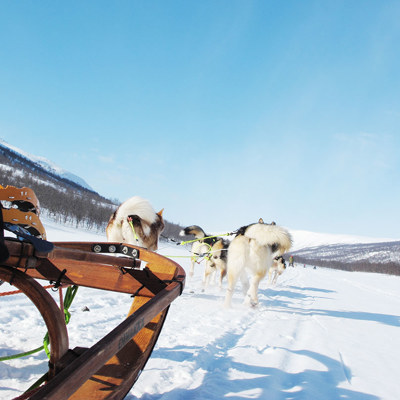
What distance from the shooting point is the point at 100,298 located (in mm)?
4625

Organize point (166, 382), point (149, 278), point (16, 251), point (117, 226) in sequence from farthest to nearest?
1. point (117, 226)
2. point (166, 382)
3. point (149, 278)
4. point (16, 251)

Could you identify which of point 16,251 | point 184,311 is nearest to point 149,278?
point 16,251

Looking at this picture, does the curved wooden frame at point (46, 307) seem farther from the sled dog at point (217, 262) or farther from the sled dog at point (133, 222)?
the sled dog at point (217, 262)

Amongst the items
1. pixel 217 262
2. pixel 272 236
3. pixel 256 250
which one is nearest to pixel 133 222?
pixel 256 250

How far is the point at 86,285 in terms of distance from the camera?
1840 millimetres

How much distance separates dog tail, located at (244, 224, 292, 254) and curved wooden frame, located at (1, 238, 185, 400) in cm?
385

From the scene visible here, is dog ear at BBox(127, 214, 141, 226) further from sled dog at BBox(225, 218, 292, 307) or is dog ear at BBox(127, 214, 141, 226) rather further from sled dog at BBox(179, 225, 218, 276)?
sled dog at BBox(179, 225, 218, 276)

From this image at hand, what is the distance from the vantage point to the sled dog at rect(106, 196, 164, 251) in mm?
5113

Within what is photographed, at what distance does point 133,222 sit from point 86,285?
3.37m

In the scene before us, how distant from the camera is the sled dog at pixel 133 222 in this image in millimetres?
5113

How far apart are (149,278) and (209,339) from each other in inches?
66.8

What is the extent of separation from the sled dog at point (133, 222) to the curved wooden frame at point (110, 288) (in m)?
2.82

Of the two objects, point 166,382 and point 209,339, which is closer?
point 166,382

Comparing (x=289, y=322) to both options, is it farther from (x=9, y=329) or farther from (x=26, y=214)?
(x=26, y=214)
